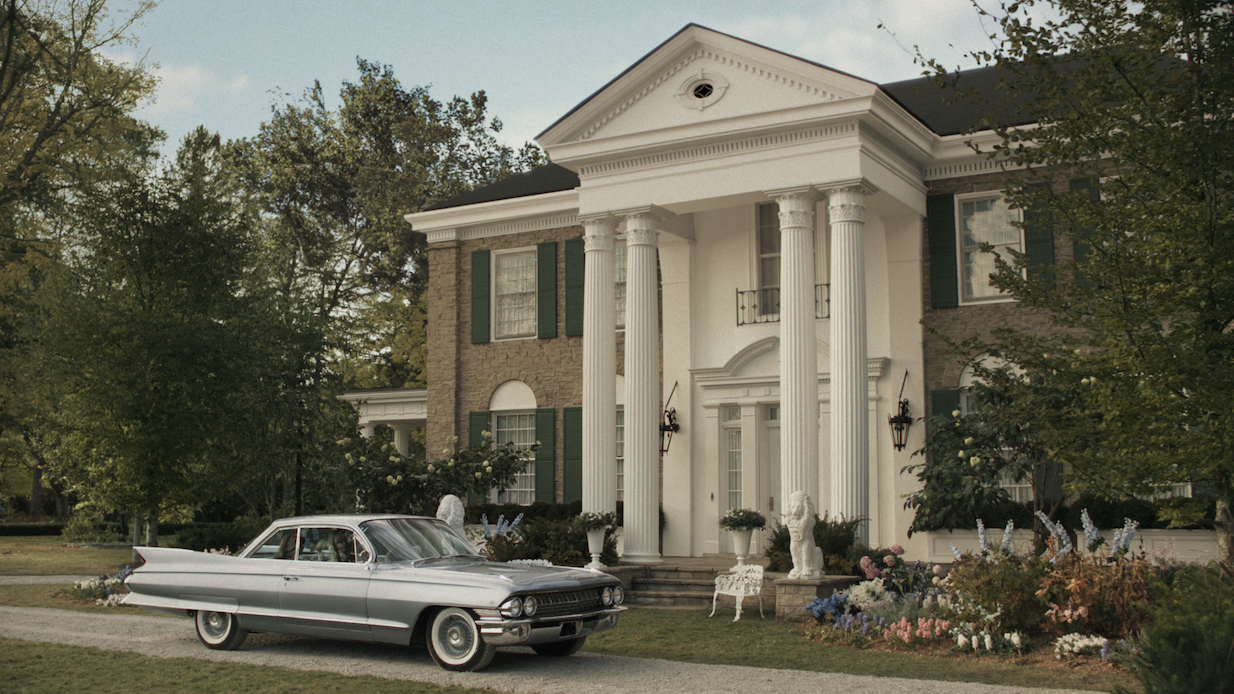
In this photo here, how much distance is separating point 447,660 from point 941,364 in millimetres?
10311

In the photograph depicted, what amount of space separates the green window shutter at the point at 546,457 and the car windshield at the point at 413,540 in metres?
8.93

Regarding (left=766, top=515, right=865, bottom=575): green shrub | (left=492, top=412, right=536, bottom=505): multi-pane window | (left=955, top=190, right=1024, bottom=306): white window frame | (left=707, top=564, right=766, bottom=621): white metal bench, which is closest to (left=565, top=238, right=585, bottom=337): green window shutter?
(left=492, top=412, right=536, bottom=505): multi-pane window

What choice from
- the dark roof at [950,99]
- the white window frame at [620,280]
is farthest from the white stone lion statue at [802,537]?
the white window frame at [620,280]

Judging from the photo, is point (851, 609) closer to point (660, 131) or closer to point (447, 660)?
point (447, 660)

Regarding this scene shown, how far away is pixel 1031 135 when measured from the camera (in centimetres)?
927

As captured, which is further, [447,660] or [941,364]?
[941,364]

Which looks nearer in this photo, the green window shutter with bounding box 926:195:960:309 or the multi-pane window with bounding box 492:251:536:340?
the green window shutter with bounding box 926:195:960:309

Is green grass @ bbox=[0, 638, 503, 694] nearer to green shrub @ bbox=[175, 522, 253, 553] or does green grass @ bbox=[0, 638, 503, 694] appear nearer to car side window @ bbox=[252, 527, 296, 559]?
car side window @ bbox=[252, 527, 296, 559]

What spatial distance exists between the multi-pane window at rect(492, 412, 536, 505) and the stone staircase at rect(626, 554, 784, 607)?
4.90m

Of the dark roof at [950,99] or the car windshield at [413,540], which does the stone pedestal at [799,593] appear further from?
the dark roof at [950,99]

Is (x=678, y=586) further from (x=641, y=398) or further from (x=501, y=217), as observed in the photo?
(x=501, y=217)

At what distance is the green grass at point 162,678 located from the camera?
8.50 meters

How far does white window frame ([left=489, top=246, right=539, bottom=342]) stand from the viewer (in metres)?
20.9

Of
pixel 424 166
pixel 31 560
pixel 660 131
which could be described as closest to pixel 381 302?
pixel 424 166
